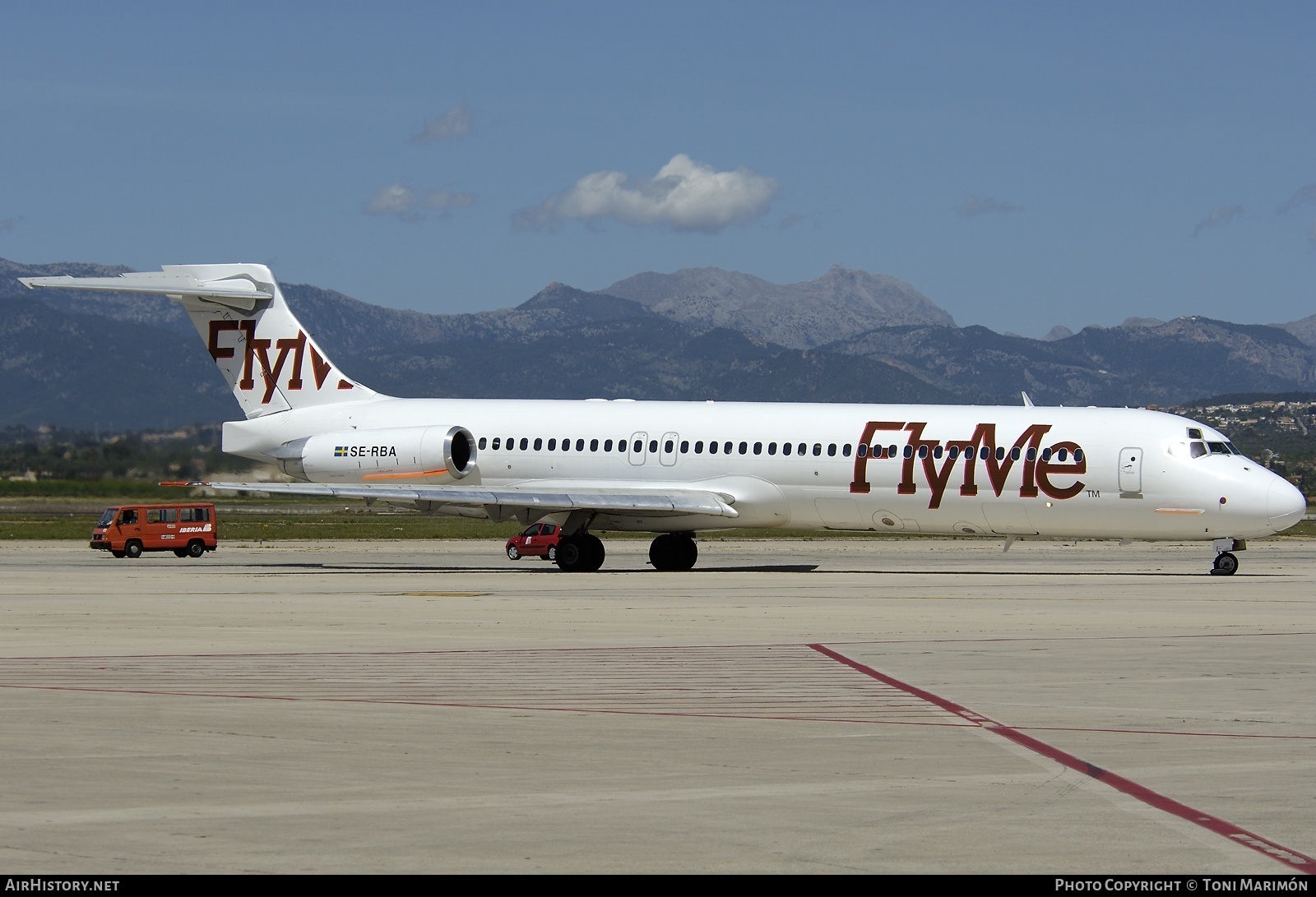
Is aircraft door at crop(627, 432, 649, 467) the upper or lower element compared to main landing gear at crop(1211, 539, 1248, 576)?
upper

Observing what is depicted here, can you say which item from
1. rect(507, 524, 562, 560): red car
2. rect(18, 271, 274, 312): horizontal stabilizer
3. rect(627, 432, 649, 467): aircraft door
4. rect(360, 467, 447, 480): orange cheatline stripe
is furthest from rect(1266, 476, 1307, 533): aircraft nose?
rect(18, 271, 274, 312): horizontal stabilizer

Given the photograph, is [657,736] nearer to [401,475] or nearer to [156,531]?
[401,475]

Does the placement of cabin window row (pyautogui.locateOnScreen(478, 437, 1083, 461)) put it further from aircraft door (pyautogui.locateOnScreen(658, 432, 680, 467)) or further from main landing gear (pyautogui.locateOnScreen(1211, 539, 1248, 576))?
main landing gear (pyautogui.locateOnScreen(1211, 539, 1248, 576))

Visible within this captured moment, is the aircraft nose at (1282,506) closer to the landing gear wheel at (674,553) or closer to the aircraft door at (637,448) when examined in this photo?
the landing gear wheel at (674,553)

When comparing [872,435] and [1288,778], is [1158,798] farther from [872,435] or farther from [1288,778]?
[872,435]

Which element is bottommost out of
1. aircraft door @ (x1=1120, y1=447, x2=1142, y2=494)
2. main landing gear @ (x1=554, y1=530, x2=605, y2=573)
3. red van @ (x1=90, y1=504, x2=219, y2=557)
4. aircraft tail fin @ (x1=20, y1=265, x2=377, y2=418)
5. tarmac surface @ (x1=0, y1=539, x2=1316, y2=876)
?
red van @ (x1=90, y1=504, x2=219, y2=557)

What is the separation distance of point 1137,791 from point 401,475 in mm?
31405

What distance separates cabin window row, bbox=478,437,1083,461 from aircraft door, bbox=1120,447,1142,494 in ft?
3.26

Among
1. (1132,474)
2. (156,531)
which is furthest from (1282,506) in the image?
(156,531)

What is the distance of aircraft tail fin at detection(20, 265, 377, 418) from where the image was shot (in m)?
43.6

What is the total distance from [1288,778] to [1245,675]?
21.6 ft

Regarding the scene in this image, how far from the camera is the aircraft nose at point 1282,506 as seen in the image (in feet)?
113

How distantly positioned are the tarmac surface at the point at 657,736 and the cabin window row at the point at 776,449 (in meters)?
7.80

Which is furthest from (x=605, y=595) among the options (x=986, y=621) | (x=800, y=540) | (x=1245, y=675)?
(x=800, y=540)
